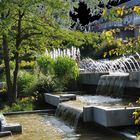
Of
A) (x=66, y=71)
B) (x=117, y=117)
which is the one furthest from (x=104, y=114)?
(x=66, y=71)

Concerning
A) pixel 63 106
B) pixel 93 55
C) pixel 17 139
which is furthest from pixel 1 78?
pixel 93 55

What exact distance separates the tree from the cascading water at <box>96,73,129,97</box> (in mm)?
2755

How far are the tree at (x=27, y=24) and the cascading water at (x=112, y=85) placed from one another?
276 cm

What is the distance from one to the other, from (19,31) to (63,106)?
4.22 meters

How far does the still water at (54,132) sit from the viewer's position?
8.65 meters

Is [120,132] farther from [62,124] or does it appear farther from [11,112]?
[11,112]

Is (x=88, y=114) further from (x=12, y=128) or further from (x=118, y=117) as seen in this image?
(x=12, y=128)

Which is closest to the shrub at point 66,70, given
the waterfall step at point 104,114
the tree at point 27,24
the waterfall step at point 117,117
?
the tree at point 27,24

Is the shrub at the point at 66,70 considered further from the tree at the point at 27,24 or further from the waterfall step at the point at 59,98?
the waterfall step at the point at 59,98

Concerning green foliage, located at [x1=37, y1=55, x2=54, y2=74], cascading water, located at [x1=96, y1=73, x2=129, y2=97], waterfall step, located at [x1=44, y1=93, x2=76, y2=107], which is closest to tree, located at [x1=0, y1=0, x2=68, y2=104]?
waterfall step, located at [x1=44, y1=93, x2=76, y2=107]

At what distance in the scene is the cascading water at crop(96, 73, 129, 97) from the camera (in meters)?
13.5

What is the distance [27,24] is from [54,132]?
681 centimetres

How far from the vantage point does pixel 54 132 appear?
945cm

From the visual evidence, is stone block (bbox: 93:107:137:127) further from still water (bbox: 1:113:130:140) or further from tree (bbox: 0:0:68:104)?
tree (bbox: 0:0:68:104)
